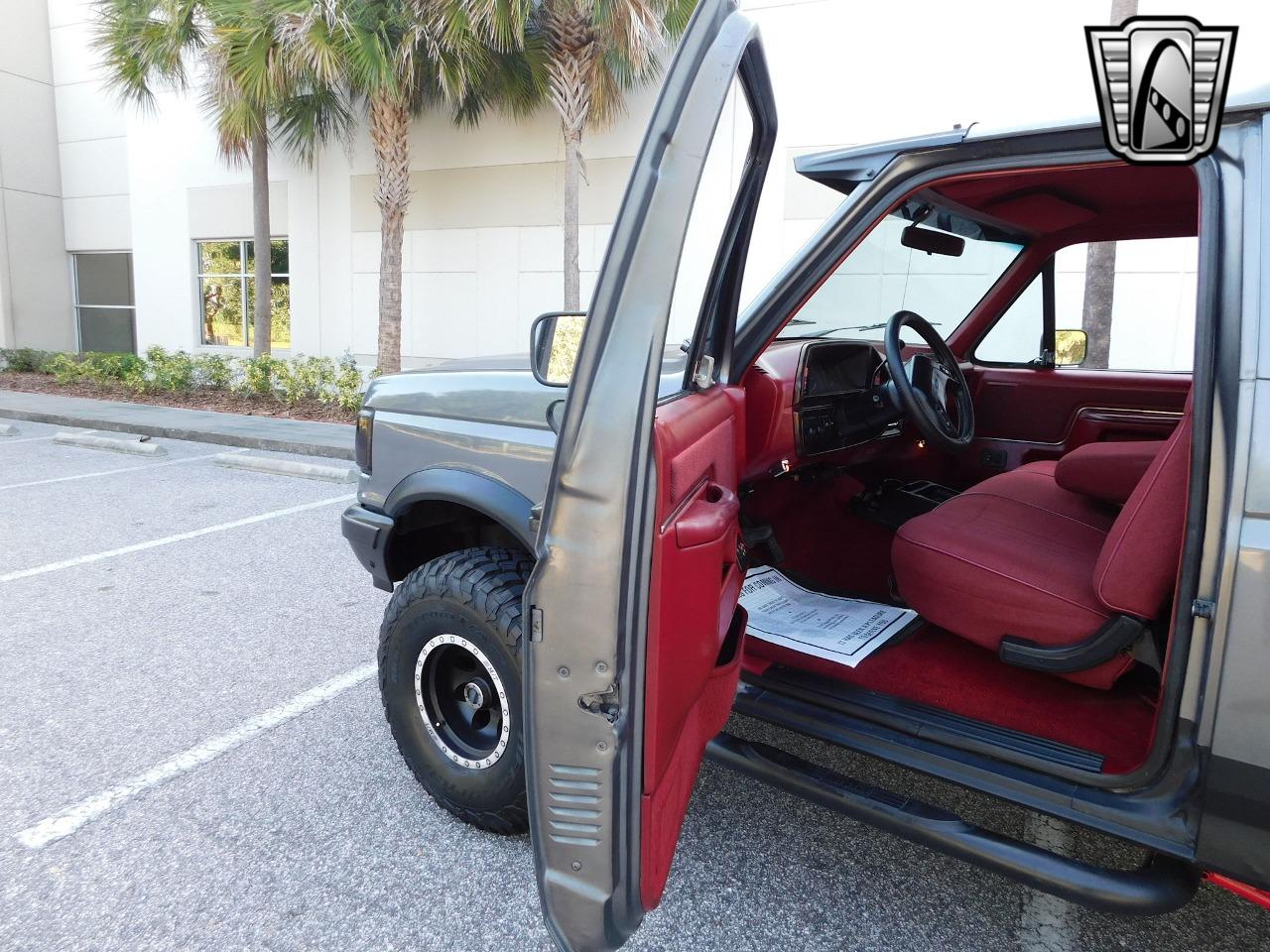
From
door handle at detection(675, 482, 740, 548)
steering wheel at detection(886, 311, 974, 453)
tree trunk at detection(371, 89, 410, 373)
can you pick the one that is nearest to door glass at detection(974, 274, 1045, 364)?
steering wheel at detection(886, 311, 974, 453)

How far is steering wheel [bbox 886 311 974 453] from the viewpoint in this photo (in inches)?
111

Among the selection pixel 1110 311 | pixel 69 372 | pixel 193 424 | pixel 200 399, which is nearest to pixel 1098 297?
pixel 1110 311

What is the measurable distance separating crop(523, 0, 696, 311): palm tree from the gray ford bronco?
7.09 m

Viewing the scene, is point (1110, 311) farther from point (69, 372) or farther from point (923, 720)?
point (69, 372)

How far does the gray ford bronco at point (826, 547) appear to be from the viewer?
154 centimetres

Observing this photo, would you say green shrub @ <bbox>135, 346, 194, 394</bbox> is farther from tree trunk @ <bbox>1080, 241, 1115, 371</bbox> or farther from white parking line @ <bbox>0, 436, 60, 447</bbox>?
tree trunk @ <bbox>1080, 241, 1115, 371</bbox>

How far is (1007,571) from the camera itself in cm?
220

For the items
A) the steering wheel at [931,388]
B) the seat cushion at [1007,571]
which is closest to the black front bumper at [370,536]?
the seat cushion at [1007,571]

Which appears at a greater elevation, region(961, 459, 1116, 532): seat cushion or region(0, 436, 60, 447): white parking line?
region(961, 459, 1116, 532): seat cushion

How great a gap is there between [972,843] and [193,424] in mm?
10365

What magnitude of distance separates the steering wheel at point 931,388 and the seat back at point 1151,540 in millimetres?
Result: 968

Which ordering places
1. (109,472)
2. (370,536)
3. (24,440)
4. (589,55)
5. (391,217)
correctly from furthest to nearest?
1. (391,217)
2. (589,55)
3. (24,440)
4. (109,472)
5. (370,536)

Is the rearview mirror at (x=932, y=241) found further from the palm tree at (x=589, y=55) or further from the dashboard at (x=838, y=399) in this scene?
the palm tree at (x=589, y=55)

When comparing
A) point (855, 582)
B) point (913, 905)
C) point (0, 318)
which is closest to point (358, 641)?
point (855, 582)
